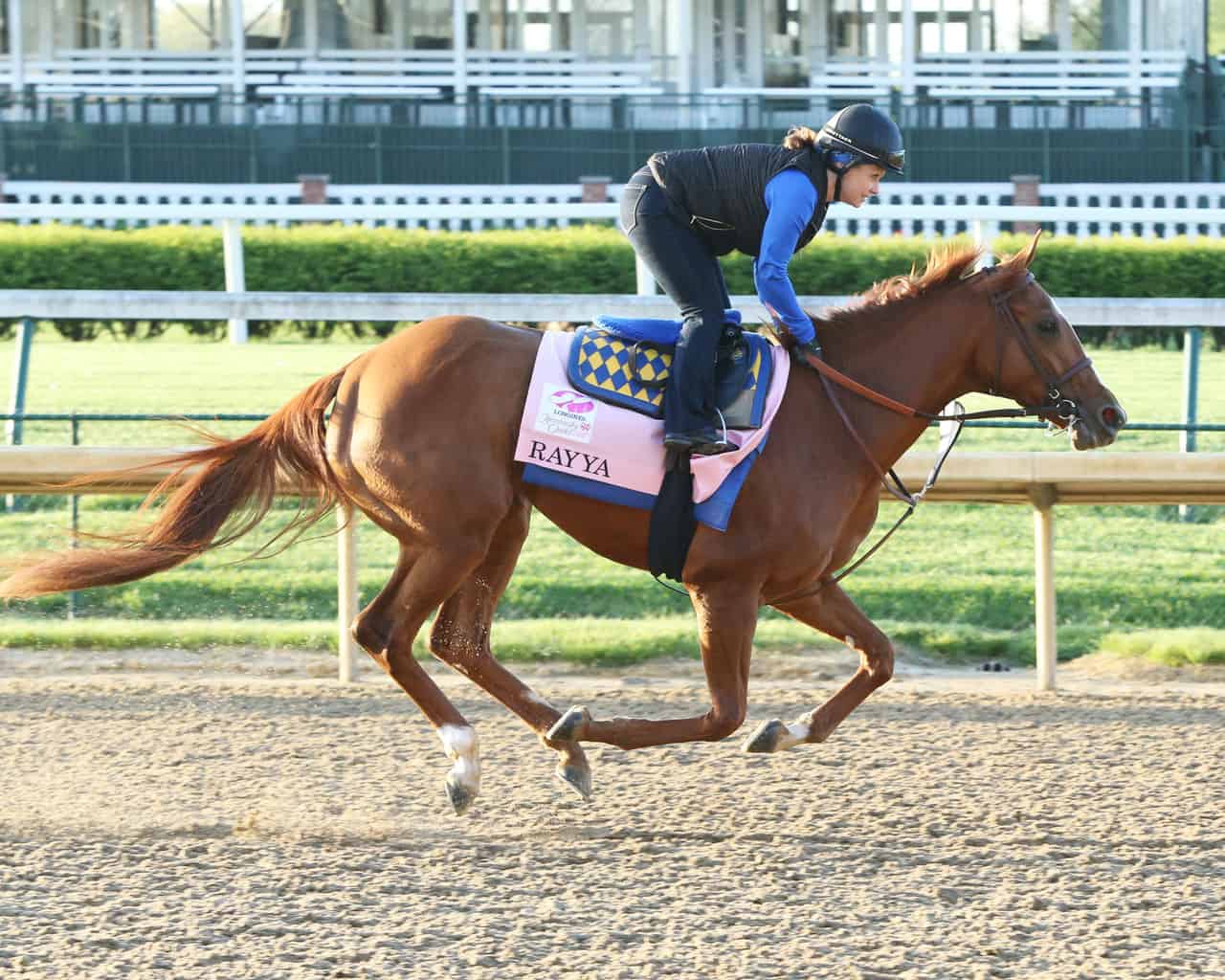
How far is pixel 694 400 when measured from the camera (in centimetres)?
500

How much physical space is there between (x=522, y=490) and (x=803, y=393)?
875 mm

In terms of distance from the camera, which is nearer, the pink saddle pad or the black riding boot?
the black riding boot

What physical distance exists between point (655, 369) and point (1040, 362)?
3.69 feet

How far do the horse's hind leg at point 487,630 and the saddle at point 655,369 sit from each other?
47 cm

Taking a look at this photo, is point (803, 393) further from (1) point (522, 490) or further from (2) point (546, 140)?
(2) point (546, 140)

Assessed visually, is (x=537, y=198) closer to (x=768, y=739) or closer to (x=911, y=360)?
(x=911, y=360)

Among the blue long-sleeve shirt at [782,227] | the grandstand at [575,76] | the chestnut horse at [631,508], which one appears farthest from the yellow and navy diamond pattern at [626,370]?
the grandstand at [575,76]

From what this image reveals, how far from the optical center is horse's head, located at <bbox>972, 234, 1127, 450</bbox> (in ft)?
16.9

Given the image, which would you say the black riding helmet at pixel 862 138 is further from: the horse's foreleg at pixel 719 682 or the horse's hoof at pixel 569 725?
the horse's hoof at pixel 569 725

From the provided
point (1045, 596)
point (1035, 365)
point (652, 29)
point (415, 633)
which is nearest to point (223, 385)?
point (1045, 596)

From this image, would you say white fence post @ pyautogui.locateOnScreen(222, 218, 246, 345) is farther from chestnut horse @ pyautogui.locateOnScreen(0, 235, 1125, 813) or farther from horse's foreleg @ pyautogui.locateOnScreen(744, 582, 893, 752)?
horse's foreleg @ pyautogui.locateOnScreen(744, 582, 893, 752)

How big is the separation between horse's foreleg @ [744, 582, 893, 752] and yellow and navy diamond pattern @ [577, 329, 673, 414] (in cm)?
82

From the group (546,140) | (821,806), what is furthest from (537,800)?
(546,140)

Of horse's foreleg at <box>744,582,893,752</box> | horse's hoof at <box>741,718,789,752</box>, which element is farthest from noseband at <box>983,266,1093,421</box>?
horse's hoof at <box>741,718,789,752</box>
